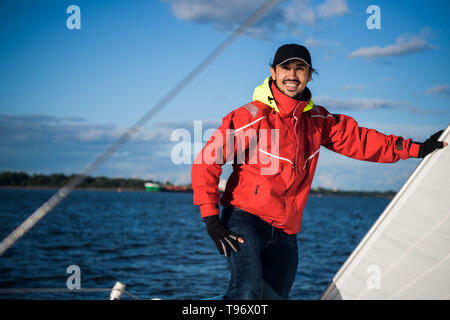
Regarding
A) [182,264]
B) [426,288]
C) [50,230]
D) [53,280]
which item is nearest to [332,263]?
Result: [182,264]

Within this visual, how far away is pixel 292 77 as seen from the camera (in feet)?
8.42

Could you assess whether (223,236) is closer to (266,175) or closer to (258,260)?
(258,260)

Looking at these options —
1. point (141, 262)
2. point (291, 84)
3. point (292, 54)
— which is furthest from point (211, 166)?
point (141, 262)

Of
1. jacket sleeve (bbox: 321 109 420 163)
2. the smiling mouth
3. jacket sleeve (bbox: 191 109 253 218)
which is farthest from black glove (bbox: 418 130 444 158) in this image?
jacket sleeve (bbox: 191 109 253 218)

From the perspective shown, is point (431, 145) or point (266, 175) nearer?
point (266, 175)

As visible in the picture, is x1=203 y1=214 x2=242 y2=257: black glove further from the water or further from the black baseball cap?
the water

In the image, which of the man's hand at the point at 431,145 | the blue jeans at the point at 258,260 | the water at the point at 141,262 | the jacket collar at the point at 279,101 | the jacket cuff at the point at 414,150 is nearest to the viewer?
the blue jeans at the point at 258,260

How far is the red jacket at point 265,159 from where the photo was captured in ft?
7.75

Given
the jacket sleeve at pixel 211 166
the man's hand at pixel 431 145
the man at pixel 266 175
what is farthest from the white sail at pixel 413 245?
the jacket sleeve at pixel 211 166

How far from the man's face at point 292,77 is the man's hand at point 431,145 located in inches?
34.1

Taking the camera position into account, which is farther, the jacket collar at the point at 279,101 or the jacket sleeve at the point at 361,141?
the jacket sleeve at the point at 361,141

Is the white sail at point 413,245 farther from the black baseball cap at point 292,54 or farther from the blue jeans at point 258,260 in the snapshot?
the black baseball cap at point 292,54

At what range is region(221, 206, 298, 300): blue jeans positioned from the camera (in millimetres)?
2271

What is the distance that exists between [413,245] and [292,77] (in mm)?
1278
